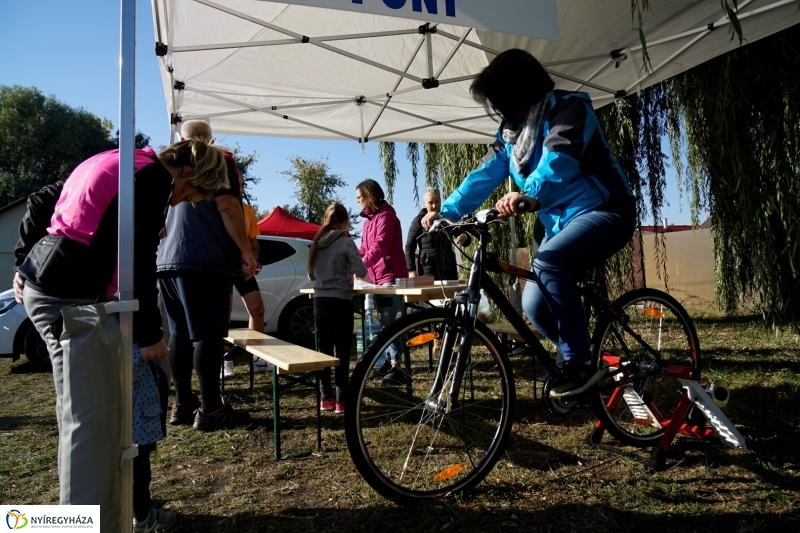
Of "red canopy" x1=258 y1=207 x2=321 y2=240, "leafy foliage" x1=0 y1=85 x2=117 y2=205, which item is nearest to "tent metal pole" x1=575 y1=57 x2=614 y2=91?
"red canopy" x1=258 y1=207 x2=321 y2=240

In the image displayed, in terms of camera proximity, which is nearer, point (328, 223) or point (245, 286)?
point (328, 223)

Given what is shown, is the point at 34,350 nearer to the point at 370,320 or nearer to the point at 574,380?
the point at 370,320

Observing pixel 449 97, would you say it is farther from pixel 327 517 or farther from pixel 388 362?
pixel 327 517

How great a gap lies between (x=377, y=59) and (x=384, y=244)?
174cm

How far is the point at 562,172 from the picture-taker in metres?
2.36

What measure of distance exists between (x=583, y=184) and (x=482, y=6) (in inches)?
40.4

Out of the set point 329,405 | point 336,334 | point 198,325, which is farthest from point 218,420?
point 336,334

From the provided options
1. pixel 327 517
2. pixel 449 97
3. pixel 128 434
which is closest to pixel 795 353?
pixel 449 97

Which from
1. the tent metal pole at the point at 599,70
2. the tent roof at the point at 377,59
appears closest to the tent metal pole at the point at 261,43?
the tent roof at the point at 377,59

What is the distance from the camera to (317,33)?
5.03 m

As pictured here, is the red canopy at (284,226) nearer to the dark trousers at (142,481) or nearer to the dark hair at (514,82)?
the dark hair at (514,82)

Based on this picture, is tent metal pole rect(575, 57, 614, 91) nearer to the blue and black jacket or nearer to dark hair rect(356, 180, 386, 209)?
dark hair rect(356, 180, 386, 209)

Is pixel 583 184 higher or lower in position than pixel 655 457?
higher

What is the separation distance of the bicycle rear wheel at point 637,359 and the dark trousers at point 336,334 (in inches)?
74.0
